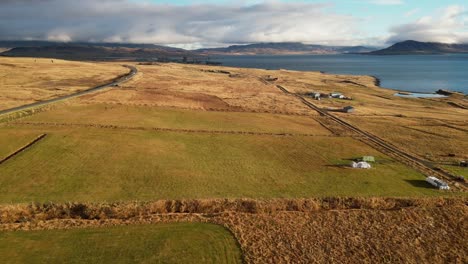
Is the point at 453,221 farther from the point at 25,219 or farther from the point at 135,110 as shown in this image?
the point at 135,110

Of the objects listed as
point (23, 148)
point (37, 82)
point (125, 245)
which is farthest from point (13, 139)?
point (37, 82)

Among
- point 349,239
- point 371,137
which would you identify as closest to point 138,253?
point 349,239

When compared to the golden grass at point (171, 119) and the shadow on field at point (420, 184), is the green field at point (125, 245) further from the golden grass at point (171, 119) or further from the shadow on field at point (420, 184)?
the golden grass at point (171, 119)

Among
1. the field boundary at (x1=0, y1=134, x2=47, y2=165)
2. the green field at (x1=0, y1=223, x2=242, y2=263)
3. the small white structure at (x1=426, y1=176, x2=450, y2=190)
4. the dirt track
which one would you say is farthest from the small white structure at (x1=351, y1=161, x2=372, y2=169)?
the field boundary at (x1=0, y1=134, x2=47, y2=165)

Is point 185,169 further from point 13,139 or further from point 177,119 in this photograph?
point 177,119

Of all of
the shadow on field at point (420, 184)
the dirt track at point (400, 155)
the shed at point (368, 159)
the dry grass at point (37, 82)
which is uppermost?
the dry grass at point (37, 82)

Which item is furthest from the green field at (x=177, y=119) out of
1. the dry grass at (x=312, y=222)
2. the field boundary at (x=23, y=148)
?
the dry grass at (x=312, y=222)
